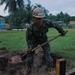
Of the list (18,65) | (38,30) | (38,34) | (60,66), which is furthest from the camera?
(18,65)

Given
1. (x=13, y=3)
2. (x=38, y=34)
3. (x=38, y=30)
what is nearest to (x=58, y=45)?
(x=38, y=34)

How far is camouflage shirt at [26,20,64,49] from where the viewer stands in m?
5.56

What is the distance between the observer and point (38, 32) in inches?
224

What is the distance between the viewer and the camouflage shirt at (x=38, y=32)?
5559 mm

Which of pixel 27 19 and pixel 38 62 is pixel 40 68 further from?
pixel 27 19

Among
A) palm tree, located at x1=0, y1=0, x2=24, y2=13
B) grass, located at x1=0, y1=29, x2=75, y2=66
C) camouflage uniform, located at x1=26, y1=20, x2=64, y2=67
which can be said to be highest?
palm tree, located at x1=0, y1=0, x2=24, y2=13

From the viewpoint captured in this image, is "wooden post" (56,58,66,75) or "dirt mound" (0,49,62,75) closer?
"wooden post" (56,58,66,75)

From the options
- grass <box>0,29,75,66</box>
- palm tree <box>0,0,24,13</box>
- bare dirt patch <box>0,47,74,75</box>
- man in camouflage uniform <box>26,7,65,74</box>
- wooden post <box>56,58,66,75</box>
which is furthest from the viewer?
palm tree <box>0,0,24,13</box>

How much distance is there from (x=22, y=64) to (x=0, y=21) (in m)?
44.7

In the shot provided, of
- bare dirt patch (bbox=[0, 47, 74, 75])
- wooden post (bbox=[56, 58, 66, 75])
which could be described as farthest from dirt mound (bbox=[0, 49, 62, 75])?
wooden post (bbox=[56, 58, 66, 75])

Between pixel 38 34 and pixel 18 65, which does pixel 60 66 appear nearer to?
pixel 38 34

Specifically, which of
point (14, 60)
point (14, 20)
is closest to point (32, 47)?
point (14, 60)

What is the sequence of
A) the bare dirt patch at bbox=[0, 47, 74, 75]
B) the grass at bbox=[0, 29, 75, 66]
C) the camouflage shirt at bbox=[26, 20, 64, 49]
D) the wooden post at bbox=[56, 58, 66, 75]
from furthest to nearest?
the grass at bbox=[0, 29, 75, 66], the bare dirt patch at bbox=[0, 47, 74, 75], the camouflage shirt at bbox=[26, 20, 64, 49], the wooden post at bbox=[56, 58, 66, 75]

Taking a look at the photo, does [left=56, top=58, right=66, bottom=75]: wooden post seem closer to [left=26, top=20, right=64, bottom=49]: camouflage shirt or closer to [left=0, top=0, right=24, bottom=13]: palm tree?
[left=26, top=20, right=64, bottom=49]: camouflage shirt
